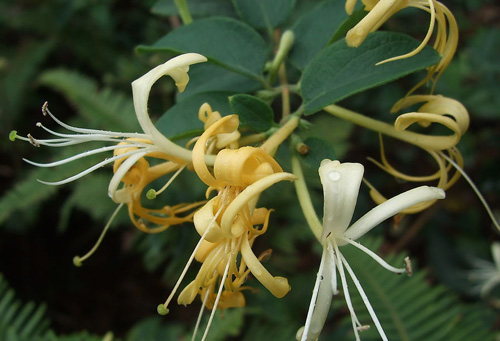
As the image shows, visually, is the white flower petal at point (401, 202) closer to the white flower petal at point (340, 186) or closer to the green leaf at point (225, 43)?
the white flower petal at point (340, 186)

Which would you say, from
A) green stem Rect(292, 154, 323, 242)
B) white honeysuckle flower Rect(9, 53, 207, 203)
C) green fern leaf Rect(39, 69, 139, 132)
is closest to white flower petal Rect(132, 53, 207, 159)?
white honeysuckle flower Rect(9, 53, 207, 203)

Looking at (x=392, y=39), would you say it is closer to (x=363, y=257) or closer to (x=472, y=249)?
(x=363, y=257)

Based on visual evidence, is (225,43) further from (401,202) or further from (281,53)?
(401,202)

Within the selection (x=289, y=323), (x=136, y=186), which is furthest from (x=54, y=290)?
(x=136, y=186)

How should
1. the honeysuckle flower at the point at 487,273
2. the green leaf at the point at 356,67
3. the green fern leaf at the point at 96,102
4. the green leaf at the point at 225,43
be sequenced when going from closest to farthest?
the green leaf at the point at 356,67
the green leaf at the point at 225,43
the honeysuckle flower at the point at 487,273
the green fern leaf at the point at 96,102

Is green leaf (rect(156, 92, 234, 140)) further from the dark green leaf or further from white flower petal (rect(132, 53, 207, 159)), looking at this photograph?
the dark green leaf

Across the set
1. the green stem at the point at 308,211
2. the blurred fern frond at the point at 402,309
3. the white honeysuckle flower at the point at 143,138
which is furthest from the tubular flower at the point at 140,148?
the blurred fern frond at the point at 402,309
